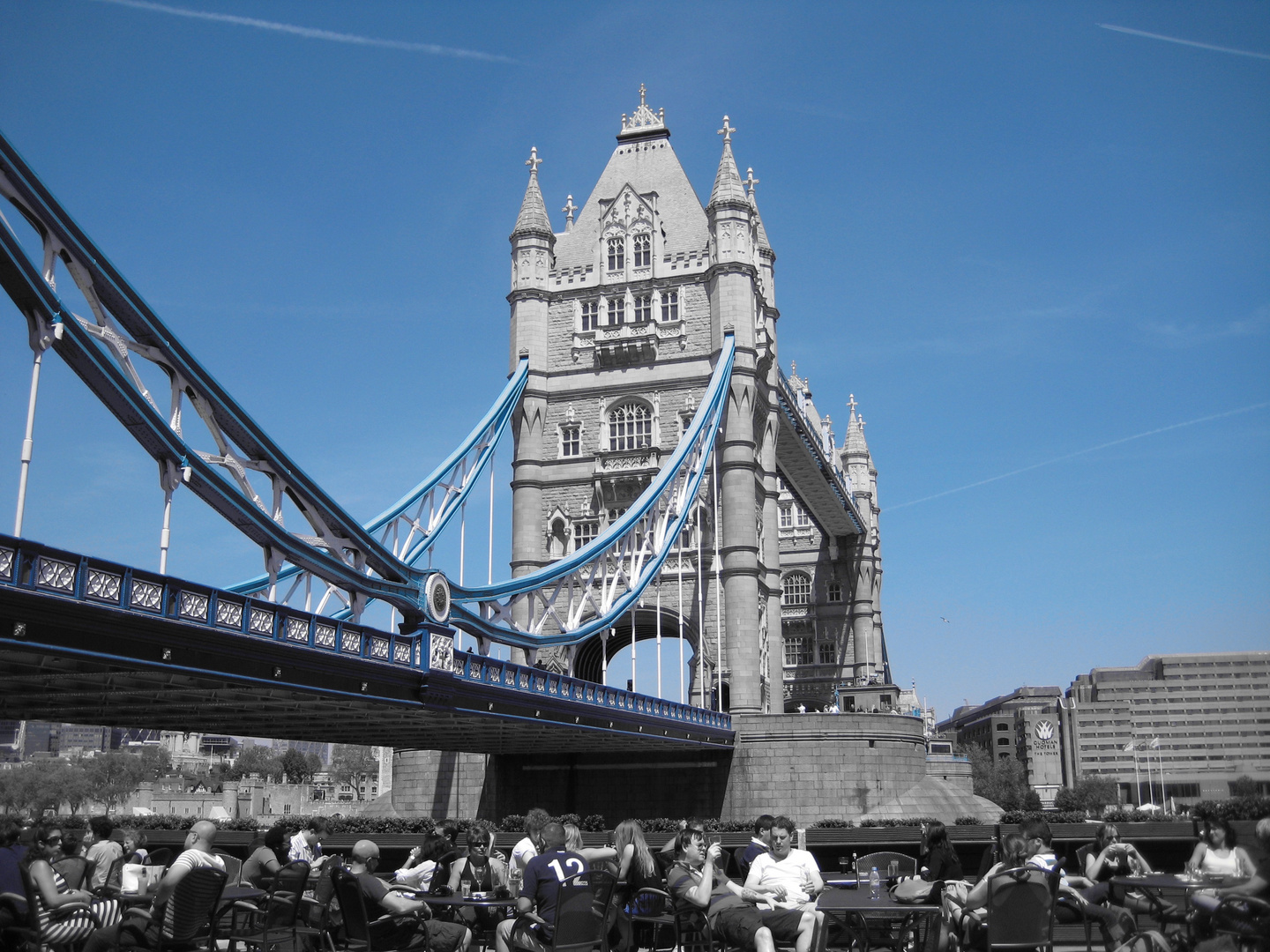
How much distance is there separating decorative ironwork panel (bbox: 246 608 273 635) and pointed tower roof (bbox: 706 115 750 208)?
30608 mm

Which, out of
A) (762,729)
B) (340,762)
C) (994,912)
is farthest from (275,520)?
(340,762)

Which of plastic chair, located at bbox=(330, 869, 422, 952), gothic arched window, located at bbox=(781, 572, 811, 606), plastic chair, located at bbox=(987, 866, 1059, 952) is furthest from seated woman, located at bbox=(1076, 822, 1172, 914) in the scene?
gothic arched window, located at bbox=(781, 572, 811, 606)

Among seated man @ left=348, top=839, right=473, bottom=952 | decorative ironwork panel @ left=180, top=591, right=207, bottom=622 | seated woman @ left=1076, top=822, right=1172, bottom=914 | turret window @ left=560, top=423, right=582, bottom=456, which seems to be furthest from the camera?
turret window @ left=560, top=423, right=582, bottom=456

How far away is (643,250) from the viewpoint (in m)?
45.6

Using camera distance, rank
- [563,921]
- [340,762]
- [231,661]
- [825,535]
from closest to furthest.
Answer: [563,921], [231,661], [825,535], [340,762]

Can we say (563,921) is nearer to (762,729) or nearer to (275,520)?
(275,520)

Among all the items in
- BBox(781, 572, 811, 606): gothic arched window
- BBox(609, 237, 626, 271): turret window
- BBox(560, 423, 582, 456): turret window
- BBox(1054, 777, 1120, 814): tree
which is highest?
BBox(609, 237, 626, 271): turret window

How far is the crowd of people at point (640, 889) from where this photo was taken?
866 cm

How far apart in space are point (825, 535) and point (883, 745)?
91.8 ft

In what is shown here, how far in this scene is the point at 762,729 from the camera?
37.4 metres

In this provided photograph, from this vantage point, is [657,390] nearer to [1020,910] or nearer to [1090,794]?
[1020,910]

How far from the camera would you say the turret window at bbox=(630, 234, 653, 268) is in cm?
4541

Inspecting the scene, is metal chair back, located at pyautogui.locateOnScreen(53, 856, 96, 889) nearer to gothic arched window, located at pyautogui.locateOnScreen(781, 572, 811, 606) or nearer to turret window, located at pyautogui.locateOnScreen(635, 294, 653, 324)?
turret window, located at pyautogui.locateOnScreen(635, 294, 653, 324)

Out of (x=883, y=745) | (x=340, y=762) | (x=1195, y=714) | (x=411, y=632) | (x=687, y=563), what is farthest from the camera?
(x=340, y=762)
